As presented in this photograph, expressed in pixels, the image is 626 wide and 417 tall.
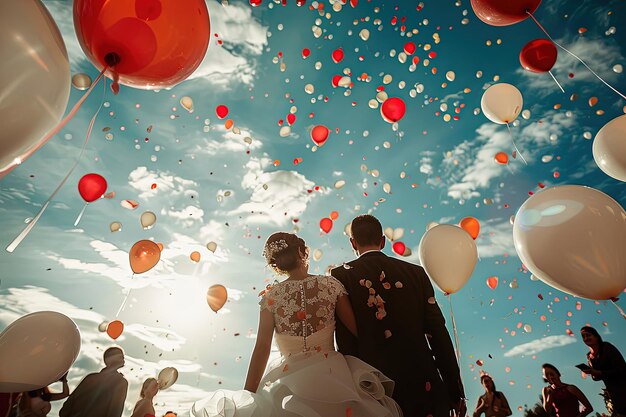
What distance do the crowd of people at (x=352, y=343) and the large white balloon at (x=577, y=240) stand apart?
85 centimetres

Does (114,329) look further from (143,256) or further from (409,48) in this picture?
(409,48)

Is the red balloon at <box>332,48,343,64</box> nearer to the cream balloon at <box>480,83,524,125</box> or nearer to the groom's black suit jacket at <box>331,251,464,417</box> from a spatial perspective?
the cream balloon at <box>480,83,524,125</box>

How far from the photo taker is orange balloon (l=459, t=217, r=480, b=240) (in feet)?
13.2

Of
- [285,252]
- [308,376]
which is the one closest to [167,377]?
[285,252]

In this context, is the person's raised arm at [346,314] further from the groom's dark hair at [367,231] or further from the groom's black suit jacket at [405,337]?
the groom's dark hair at [367,231]

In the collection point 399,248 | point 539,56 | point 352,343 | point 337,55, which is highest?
point 337,55

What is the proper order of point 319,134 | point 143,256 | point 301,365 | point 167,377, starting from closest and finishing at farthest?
1. point 301,365
2. point 143,256
3. point 167,377
4. point 319,134

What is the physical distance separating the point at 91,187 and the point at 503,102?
4561 mm

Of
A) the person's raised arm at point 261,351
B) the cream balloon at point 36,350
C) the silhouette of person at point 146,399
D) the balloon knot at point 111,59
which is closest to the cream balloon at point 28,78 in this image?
the balloon knot at point 111,59

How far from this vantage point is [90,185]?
10.8 feet

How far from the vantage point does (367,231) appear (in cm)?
226

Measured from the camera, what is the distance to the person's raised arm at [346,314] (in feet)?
6.53

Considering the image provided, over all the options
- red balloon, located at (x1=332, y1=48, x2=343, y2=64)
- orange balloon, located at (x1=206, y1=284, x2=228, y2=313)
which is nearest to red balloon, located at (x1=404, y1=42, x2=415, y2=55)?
red balloon, located at (x1=332, y1=48, x2=343, y2=64)

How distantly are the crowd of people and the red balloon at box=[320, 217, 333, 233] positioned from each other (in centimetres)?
194
